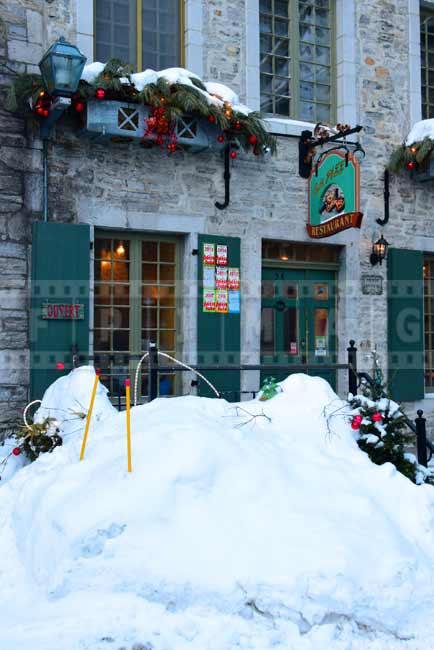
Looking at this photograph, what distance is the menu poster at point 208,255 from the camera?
27.8ft

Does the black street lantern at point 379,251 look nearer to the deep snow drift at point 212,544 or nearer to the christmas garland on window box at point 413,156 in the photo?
the christmas garland on window box at point 413,156

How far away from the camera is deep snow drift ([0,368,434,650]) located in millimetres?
3701

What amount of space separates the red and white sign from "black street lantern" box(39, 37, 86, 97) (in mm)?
2651

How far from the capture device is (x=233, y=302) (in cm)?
864

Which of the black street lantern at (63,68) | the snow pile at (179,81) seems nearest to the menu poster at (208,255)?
the snow pile at (179,81)

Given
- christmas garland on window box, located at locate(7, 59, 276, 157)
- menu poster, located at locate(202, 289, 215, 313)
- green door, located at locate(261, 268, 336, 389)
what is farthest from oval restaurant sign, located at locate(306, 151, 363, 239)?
menu poster, located at locate(202, 289, 215, 313)

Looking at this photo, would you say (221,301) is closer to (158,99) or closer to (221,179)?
(221,179)

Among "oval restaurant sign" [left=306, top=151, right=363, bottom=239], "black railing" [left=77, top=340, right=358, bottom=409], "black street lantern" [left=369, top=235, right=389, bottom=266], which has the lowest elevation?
"black railing" [left=77, top=340, right=358, bottom=409]

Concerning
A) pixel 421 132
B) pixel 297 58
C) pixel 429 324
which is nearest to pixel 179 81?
pixel 297 58

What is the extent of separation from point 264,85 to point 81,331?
3984 mm

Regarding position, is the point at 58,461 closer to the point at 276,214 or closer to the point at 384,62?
the point at 276,214

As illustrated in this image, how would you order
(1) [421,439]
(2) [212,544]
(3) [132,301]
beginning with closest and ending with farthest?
(2) [212,544] < (1) [421,439] < (3) [132,301]

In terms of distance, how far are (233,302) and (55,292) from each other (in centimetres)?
211

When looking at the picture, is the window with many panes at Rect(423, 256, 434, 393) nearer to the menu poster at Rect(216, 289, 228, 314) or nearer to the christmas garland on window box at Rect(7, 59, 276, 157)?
the menu poster at Rect(216, 289, 228, 314)
